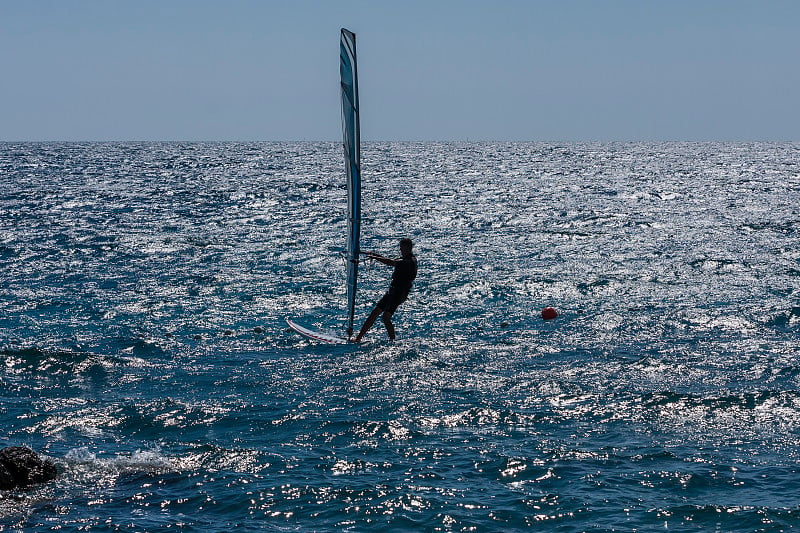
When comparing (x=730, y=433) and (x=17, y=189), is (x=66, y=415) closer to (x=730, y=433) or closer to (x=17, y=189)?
(x=730, y=433)

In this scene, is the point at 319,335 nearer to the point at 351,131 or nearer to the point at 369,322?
the point at 369,322

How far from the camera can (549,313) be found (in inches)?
876

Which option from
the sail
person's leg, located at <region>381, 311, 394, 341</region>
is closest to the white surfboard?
person's leg, located at <region>381, 311, 394, 341</region>

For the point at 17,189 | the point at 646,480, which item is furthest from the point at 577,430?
the point at 17,189

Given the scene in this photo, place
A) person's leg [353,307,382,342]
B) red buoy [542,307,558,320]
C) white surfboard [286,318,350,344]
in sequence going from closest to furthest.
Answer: person's leg [353,307,382,342] < white surfboard [286,318,350,344] < red buoy [542,307,558,320]

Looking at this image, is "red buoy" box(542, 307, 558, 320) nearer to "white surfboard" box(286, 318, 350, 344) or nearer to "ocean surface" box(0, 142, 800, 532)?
"ocean surface" box(0, 142, 800, 532)

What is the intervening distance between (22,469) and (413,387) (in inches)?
266

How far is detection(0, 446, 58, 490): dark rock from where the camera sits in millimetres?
11266

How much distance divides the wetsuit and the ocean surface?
964mm

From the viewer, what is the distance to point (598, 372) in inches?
664

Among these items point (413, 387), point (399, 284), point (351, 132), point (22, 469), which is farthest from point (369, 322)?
point (22, 469)

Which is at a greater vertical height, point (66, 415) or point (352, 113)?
point (352, 113)

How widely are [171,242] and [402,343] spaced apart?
20.7 m

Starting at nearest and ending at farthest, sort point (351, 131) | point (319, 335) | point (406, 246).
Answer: point (351, 131), point (406, 246), point (319, 335)
